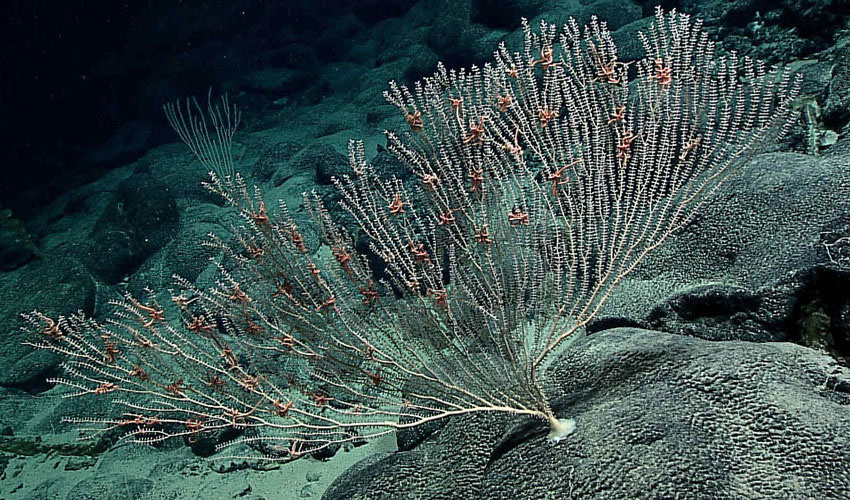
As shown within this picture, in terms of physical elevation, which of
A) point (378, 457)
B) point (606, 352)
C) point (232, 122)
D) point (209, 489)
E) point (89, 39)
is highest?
point (89, 39)

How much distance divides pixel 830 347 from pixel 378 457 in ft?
7.43

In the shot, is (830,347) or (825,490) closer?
(825,490)

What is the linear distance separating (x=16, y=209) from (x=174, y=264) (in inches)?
322

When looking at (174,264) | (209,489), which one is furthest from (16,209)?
(209,489)

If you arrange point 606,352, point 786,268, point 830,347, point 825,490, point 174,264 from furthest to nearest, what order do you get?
1. point 174,264
2. point 606,352
3. point 786,268
4. point 830,347
5. point 825,490

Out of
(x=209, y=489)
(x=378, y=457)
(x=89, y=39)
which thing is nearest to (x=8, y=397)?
(x=209, y=489)

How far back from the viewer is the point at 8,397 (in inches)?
229

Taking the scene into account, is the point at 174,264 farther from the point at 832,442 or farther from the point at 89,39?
the point at 89,39

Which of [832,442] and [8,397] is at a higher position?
[832,442]

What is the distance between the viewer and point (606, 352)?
2551 mm

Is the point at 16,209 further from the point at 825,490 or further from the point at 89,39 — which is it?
the point at 825,490

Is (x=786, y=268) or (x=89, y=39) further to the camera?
(x=89, y=39)

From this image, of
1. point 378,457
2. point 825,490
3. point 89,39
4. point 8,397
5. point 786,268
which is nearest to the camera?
point 825,490

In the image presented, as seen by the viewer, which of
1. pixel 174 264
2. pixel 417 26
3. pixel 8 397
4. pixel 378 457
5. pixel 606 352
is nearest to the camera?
pixel 606 352
